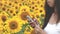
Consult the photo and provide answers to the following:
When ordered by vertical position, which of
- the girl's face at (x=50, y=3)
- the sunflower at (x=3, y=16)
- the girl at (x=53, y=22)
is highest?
the girl's face at (x=50, y=3)

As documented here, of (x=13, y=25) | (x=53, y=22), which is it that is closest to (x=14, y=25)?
(x=13, y=25)

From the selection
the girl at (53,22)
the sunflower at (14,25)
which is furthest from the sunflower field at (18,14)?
the girl at (53,22)

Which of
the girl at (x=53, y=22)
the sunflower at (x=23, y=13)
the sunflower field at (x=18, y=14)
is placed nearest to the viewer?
the girl at (x=53, y=22)

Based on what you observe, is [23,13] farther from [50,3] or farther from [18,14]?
[50,3]

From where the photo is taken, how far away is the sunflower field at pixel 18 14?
4059mm

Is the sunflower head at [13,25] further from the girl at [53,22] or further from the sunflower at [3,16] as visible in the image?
the girl at [53,22]

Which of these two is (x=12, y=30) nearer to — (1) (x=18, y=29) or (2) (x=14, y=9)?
(1) (x=18, y=29)

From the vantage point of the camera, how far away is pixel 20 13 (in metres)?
4.25

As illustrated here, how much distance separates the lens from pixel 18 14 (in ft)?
13.9

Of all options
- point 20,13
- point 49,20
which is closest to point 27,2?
point 20,13

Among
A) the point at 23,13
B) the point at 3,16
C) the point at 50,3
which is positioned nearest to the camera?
the point at 50,3

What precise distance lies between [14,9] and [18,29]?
420mm

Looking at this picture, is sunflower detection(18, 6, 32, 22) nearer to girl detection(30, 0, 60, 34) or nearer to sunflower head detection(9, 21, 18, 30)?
sunflower head detection(9, 21, 18, 30)

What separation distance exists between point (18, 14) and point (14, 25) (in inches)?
5.7
